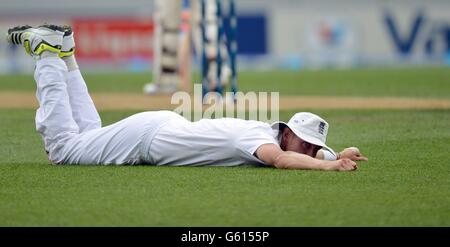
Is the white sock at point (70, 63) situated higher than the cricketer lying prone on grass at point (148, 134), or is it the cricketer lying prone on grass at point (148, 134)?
the white sock at point (70, 63)

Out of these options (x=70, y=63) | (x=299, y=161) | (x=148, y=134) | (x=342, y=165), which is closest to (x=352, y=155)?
(x=342, y=165)

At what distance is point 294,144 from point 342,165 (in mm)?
388

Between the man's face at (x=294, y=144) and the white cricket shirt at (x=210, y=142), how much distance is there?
0.08 metres

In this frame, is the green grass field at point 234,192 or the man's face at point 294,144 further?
the man's face at point 294,144

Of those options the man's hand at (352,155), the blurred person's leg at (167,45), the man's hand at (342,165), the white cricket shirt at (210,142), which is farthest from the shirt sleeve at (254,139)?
the blurred person's leg at (167,45)

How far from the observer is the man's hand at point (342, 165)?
26.8 feet

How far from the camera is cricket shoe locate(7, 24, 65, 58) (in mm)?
8930

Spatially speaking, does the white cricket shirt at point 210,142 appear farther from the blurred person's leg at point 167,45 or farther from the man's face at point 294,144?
the blurred person's leg at point 167,45

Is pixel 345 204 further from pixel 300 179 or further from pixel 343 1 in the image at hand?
pixel 343 1

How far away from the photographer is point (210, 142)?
331 inches

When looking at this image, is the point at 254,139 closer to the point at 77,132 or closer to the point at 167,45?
the point at 77,132

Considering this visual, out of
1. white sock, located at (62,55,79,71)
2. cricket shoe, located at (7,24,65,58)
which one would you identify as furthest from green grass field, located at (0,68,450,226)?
cricket shoe, located at (7,24,65,58)
